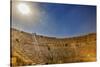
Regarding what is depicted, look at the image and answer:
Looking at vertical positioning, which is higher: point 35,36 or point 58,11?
point 58,11

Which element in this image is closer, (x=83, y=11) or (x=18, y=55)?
(x=18, y=55)

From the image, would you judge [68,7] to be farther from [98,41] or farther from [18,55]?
[18,55]

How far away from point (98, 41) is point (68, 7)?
71 cm

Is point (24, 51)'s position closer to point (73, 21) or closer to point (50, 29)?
point (50, 29)

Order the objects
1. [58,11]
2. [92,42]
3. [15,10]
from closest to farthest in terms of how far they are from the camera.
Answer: [15,10] < [58,11] < [92,42]

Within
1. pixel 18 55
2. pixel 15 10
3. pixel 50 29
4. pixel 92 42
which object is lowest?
pixel 18 55

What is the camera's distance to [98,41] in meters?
2.46

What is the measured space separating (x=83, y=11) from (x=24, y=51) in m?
1.05

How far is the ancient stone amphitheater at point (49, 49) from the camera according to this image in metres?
2.13

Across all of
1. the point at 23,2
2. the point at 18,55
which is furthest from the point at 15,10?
the point at 18,55

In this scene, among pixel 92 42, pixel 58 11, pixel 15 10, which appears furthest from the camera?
pixel 92 42

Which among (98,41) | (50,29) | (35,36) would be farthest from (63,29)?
(98,41)

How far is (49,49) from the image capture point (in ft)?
7.39

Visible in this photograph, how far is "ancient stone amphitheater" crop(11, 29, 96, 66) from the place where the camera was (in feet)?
7.00
